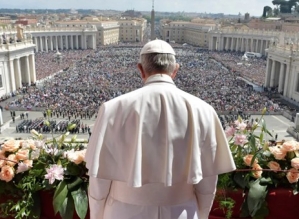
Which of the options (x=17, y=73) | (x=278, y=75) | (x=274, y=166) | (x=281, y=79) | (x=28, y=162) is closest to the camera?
(x=28, y=162)

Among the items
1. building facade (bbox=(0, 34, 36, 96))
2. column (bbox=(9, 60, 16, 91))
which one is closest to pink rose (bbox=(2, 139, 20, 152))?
building facade (bbox=(0, 34, 36, 96))

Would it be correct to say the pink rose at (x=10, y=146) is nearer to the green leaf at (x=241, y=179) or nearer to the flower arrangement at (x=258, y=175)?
the flower arrangement at (x=258, y=175)

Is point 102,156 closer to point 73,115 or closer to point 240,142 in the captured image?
point 240,142

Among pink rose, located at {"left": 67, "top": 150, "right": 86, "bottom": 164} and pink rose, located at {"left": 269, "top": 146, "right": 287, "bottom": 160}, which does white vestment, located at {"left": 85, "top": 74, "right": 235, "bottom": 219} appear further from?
pink rose, located at {"left": 269, "top": 146, "right": 287, "bottom": 160}

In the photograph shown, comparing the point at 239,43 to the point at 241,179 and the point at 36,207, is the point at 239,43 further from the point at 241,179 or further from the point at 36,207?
the point at 36,207

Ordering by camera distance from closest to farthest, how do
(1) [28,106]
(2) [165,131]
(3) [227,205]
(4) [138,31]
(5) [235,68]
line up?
(2) [165,131] → (3) [227,205] → (1) [28,106] → (5) [235,68] → (4) [138,31]

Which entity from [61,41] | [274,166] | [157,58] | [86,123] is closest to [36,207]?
[157,58]

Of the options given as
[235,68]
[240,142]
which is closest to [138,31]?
[235,68]
